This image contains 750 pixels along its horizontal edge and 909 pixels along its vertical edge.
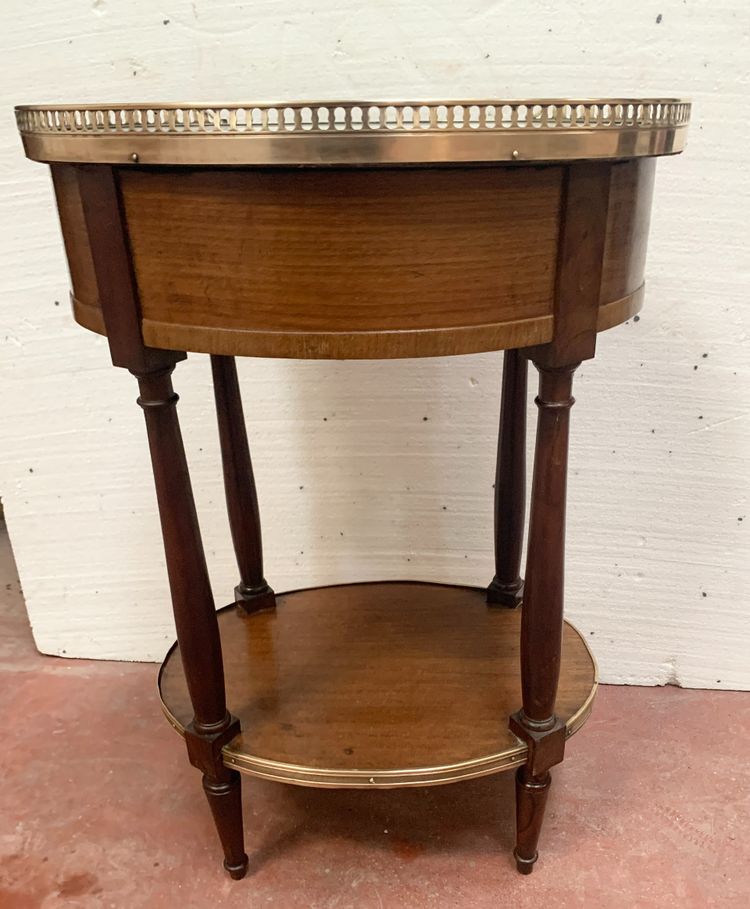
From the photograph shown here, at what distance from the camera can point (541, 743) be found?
100cm

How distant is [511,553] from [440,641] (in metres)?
0.18

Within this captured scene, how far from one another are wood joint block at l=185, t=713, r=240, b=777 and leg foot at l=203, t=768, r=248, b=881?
0.06 feet

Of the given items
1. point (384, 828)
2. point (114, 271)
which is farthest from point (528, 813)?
point (114, 271)

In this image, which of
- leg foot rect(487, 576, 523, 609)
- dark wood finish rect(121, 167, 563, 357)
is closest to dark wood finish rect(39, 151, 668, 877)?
dark wood finish rect(121, 167, 563, 357)

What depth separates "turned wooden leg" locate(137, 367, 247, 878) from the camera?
87 centimetres

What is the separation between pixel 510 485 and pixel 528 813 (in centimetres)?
46

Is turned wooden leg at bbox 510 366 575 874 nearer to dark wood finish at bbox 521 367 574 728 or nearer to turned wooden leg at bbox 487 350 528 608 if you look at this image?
dark wood finish at bbox 521 367 574 728

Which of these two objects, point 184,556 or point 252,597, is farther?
point 252,597

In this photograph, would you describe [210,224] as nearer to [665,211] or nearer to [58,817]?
[665,211]

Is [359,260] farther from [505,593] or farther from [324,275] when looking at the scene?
[505,593]

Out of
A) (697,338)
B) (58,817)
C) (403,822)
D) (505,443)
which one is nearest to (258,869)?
(403,822)

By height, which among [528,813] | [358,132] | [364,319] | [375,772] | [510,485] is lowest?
[528,813]

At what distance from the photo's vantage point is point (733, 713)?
143cm

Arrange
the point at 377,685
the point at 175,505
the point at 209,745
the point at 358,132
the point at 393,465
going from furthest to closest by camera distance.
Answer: the point at 393,465 < the point at 377,685 < the point at 209,745 < the point at 175,505 < the point at 358,132
